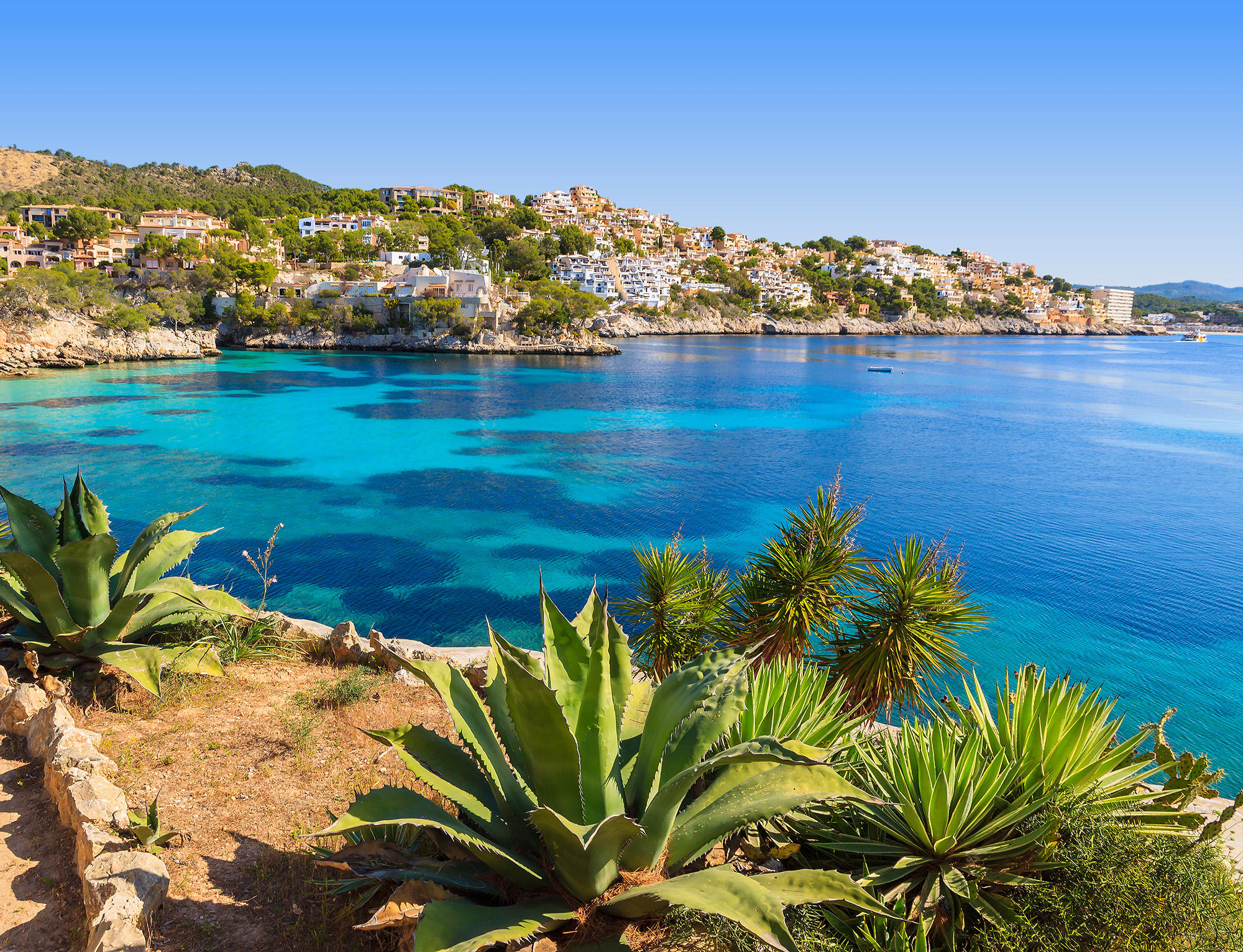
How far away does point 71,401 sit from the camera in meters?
37.8

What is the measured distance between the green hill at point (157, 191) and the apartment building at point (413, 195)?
421 cm

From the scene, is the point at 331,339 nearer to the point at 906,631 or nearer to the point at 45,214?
the point at 45,214

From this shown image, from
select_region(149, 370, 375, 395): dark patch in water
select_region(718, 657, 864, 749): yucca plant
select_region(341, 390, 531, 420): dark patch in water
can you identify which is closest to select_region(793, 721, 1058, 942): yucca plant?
select_region(718, 657, 864, 749): yucca plant

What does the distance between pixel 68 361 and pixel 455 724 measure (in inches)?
2509

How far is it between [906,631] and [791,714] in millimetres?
3597

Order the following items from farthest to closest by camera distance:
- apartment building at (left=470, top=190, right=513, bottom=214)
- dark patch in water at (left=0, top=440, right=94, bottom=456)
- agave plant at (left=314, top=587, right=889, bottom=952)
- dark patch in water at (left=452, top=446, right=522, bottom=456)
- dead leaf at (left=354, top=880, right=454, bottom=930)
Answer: apartment building at (left=470, top=190, right=513, bottom=214) < dark patch in water at (left=452, top=446, right=522, bottom=456) < dark patch in water at (left=0, top=440, right=94, bottom=456) < dead leaf at (left=354, top=880, right=454, bottom=930) < agave plant at (left=314, top=587, right=889, bottom=952)

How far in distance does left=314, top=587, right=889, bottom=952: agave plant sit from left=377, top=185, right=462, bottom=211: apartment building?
13361 centimetres

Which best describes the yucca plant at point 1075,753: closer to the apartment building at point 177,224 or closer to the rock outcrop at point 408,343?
the rock outcrop at point 408,343

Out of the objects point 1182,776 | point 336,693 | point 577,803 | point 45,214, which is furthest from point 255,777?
point 45,214

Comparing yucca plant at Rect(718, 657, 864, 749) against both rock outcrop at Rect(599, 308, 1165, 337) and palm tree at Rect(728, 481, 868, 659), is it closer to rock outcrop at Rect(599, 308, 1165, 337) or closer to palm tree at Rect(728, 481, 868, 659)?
palm tree at Rect(728, 481, 868, 659)

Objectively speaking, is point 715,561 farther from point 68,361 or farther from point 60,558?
point 68,361

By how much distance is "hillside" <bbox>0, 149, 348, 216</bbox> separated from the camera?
10436cm

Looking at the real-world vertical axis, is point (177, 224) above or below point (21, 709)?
above

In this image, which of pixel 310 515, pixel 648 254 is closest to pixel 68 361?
pixel 310 515
